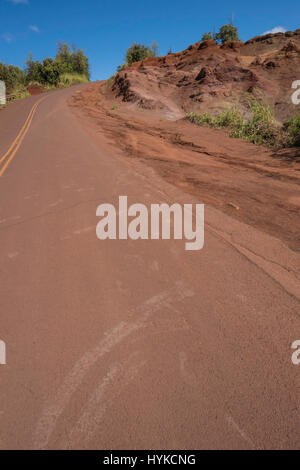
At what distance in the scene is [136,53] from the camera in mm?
36781

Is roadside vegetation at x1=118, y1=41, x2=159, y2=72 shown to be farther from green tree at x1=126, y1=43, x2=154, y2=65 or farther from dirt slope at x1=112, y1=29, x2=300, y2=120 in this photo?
dirt slope at x1=112, y1=29, x2=300, y2=120

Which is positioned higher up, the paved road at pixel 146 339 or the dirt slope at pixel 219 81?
the dirt slope at pixel 219 81

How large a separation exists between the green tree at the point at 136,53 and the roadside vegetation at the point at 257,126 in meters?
26.9

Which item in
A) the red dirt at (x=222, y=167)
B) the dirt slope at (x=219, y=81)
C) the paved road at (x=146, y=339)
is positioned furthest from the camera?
the dirt slope at (x=219, y=81)

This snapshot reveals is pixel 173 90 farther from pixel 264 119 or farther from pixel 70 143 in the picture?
pixel 70 143

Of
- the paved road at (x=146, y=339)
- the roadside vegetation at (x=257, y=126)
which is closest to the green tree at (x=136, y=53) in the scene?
the roadside vegetation at (x=257, y=126)

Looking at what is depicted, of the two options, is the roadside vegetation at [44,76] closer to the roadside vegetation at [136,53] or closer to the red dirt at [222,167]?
the roadside vegetation at [136,53]

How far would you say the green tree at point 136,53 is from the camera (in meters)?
36.7

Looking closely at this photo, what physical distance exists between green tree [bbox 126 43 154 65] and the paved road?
40579mm

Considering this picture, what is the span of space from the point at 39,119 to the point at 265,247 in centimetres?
1791

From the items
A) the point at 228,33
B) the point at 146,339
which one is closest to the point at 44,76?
the point at 228,33

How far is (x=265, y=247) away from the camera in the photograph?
3.69 meters

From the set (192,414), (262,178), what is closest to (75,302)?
(192,414)

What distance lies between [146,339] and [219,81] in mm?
20917
